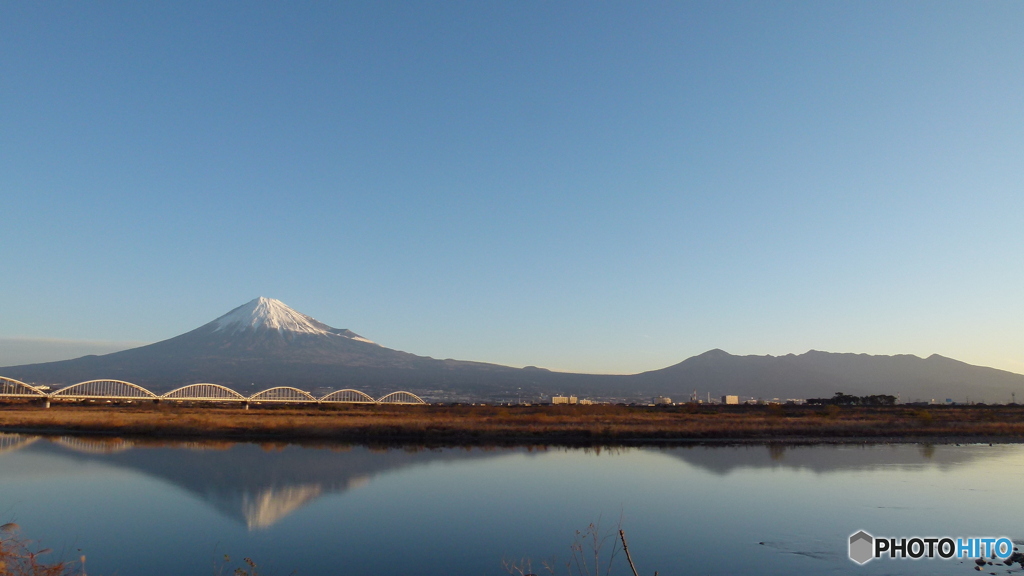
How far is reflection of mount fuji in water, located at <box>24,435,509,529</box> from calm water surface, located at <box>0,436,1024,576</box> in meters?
0.10

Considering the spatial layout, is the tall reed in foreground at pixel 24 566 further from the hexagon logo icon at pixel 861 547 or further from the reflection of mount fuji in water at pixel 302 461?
the hexagon logo icon at pixel 861 547

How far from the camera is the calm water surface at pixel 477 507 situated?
11.1 metres

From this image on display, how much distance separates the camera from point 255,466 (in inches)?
857

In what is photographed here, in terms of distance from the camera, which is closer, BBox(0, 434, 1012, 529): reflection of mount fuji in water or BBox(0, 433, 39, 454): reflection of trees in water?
BBox(0, 434, 1012, 529): reflection of mount fuji in water

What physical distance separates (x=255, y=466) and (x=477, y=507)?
984cm

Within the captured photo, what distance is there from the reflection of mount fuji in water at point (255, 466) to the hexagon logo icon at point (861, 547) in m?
10.8

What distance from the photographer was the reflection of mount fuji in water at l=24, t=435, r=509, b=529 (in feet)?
52.0

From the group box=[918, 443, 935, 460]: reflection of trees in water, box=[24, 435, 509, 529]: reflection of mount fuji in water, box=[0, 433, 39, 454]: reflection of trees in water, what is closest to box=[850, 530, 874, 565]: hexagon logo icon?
box=[24, 435, 509, 529]: reflection of mount fuji in water

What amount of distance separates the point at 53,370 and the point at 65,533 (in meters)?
223

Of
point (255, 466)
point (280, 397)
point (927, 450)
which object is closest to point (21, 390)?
point (280, 397)

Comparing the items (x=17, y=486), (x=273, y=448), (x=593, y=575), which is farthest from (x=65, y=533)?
(x=273, y=448)

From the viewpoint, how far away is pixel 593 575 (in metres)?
10.1

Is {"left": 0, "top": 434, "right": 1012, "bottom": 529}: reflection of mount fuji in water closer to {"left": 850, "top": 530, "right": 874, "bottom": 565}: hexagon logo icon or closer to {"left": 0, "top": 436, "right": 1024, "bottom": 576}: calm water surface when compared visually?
{"left": 0, "top": 436, "right": 1024, "bottom": 576}: calm water surface

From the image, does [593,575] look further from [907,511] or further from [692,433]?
[692,433]
